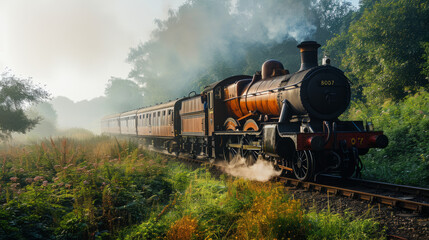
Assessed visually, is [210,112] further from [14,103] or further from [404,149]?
[14,103]

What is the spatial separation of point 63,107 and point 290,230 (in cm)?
20424

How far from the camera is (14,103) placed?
2027 centimetres

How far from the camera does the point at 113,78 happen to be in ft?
262

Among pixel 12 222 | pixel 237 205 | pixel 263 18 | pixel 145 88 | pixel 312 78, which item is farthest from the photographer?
pixel 145 88

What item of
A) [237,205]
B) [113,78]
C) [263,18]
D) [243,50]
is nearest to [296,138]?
[237,205]

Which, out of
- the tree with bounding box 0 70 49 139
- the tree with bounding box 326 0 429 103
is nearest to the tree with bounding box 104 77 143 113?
the tree with bounding box 0 70 49 139

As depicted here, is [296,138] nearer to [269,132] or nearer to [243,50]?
[269,132]

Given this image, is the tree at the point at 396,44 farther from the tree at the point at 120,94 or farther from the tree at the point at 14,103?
the tree at the point at 120,94

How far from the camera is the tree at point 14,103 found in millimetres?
19447

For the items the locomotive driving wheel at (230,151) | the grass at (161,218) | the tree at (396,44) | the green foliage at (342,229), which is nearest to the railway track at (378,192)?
the grass at (161,218)

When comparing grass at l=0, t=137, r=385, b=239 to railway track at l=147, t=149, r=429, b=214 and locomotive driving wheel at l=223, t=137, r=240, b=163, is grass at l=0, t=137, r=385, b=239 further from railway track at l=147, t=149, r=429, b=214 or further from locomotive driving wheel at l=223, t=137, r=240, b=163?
locomotive driving wheel at l=223, t=137, r=240, b=163

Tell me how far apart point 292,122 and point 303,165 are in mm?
1211

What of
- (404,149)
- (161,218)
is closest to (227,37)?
(404,149)

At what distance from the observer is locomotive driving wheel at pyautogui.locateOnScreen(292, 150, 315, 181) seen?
23.7 ft
